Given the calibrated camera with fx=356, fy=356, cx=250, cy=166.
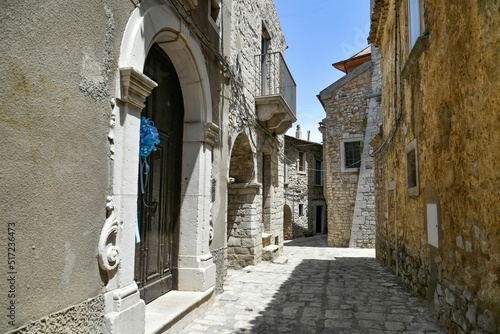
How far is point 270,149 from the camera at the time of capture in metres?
9.81

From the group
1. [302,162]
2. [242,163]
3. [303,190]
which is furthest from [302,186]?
[242,163]

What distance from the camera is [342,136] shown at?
1609cm

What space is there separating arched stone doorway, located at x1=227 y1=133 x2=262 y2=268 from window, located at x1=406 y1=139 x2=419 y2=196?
348cm

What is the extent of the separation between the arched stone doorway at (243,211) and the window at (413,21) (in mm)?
3999

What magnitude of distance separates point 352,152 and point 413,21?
10832mm

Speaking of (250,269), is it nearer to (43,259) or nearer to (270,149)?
(270,149)

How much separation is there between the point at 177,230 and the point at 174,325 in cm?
124

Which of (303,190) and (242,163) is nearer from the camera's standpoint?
(242,163)

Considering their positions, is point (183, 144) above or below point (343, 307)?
above

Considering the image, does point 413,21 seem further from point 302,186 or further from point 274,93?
point 302,186

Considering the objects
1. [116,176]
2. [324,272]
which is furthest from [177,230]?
[324,272]

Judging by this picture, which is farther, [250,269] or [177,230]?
[250,269]

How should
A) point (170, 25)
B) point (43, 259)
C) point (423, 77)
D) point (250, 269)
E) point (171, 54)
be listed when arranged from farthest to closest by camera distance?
point (250, 269) → point (423, 77) → point (171, 54) → point (170, 25) → point (43, 259)

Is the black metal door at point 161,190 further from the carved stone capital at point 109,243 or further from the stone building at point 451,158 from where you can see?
the stone building at point 451,158
